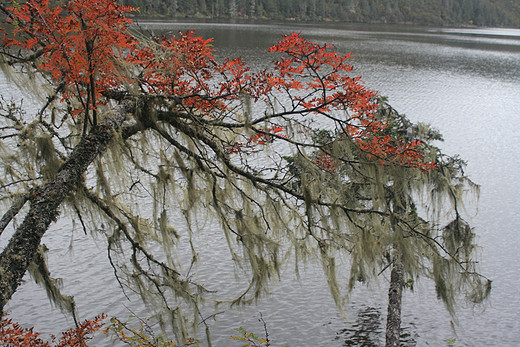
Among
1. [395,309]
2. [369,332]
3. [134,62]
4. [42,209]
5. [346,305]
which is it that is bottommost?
[369,332]

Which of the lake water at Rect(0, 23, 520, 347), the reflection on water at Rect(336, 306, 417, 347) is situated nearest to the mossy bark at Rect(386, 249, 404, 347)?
the lake water at Rect(0, 23, 520, 347)

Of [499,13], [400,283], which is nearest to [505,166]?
[400,283]

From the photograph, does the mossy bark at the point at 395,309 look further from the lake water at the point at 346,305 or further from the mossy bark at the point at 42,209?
the mossy bark at the point at 42,209

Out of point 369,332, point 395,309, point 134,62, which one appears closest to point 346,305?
point 369,332

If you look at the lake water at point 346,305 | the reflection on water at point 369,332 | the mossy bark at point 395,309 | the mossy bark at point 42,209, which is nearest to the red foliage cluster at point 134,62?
the mossy bark at point 42,209

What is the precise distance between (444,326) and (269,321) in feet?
12.2

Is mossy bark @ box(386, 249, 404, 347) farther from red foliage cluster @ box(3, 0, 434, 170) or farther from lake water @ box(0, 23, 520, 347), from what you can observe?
red foliage cluster @ box(3, 0, 434, 170)

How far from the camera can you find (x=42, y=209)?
329 cm

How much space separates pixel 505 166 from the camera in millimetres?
17953

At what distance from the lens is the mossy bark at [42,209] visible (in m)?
3.09

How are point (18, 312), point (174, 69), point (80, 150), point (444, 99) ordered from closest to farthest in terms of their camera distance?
point (80, 150) < point (174, 69) < point (18, 312) < point (444, 99)

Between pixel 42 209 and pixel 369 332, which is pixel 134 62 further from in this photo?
pixel 369 332

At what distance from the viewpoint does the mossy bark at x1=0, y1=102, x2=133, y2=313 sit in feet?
10.1

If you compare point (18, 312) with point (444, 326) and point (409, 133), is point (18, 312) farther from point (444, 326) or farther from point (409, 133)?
point (444, 326)
